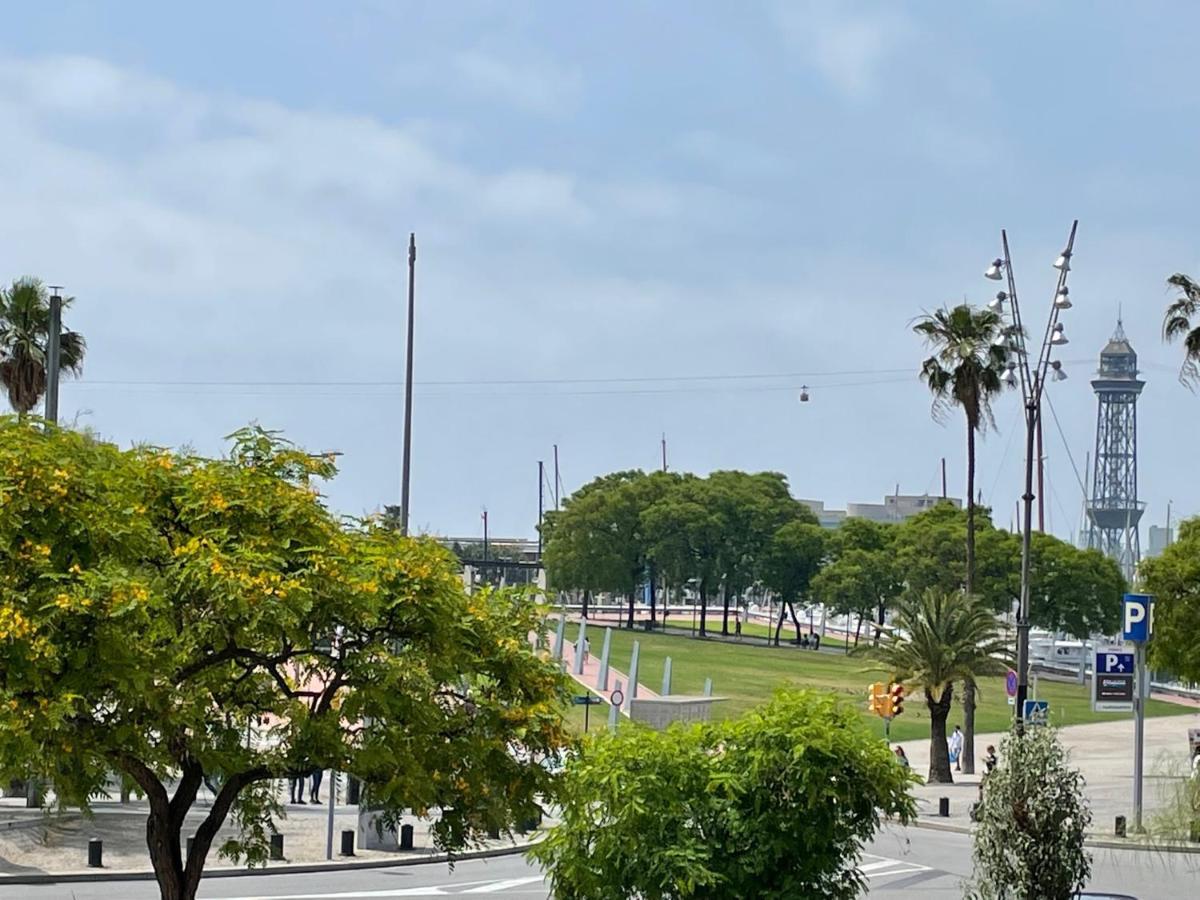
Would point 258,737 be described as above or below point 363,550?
below

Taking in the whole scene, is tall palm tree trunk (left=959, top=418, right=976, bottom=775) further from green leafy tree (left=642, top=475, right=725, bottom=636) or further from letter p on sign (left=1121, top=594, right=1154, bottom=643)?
green leafy tree (left=642, top=475, right=725, bottom=636)

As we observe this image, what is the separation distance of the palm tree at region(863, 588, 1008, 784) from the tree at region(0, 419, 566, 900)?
35440mm

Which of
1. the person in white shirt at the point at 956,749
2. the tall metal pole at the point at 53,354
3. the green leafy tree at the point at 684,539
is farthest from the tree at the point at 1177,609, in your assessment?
the green leafy tree at the point at 684,539

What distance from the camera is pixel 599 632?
12606 centimetres

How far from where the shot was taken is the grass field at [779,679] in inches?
3132

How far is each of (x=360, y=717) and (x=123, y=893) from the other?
13410mm

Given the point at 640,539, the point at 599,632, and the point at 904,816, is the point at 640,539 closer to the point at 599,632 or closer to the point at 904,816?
the point at 599,632

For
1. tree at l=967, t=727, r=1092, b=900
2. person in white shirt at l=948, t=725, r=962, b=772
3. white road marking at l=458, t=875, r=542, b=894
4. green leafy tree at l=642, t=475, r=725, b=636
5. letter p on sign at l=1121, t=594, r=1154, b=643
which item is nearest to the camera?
tree at l=967, t=727, r=1092, b=900

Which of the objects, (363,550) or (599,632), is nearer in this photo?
(363,550)

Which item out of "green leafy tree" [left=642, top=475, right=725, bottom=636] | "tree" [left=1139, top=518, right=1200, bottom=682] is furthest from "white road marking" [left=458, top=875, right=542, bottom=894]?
"green leafy tree" [left=642, top=475, right=725, bottom=636]

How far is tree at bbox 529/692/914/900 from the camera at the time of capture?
18938 mm

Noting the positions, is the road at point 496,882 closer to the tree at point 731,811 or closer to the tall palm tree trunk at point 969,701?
the tree at point 731,811

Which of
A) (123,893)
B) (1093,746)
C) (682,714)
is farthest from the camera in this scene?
(1093,746)

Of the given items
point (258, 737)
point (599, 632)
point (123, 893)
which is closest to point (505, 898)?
point (123, 893)
